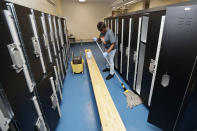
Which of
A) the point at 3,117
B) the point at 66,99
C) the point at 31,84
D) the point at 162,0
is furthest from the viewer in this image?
the point at 162,0

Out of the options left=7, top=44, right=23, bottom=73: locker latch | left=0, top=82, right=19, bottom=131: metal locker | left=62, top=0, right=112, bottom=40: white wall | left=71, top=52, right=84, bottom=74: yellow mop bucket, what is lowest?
left=71, top=52, right=84, bottom=74: yellow mop bucket

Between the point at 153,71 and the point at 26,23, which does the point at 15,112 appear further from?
the point at 153,71

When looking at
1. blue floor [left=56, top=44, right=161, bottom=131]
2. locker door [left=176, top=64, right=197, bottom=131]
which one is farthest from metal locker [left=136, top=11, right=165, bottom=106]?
locker door [left=176, top=64, right=197, bottom=131]

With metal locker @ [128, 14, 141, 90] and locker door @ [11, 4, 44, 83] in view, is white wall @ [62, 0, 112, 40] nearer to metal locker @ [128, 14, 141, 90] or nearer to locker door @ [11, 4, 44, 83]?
metal locker @ [128, 14, 141, 90]

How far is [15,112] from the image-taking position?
0.75m

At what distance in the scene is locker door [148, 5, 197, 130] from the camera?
1033mm

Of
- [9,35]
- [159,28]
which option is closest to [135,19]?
[159,28]

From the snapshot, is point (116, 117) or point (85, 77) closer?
point (116, 117)

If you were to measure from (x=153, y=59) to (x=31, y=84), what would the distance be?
5.65 feet

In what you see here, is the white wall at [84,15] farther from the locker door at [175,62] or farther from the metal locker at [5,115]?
Result: the metal locker at [5,115]

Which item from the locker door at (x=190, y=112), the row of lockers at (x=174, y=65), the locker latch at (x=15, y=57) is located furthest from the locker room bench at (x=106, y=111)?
the locker latch at (x=15, y=57)

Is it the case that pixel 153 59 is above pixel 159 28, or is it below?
below

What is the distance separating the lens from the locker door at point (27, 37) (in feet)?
2.99

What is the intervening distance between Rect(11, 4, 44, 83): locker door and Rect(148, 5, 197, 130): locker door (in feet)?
5.07
